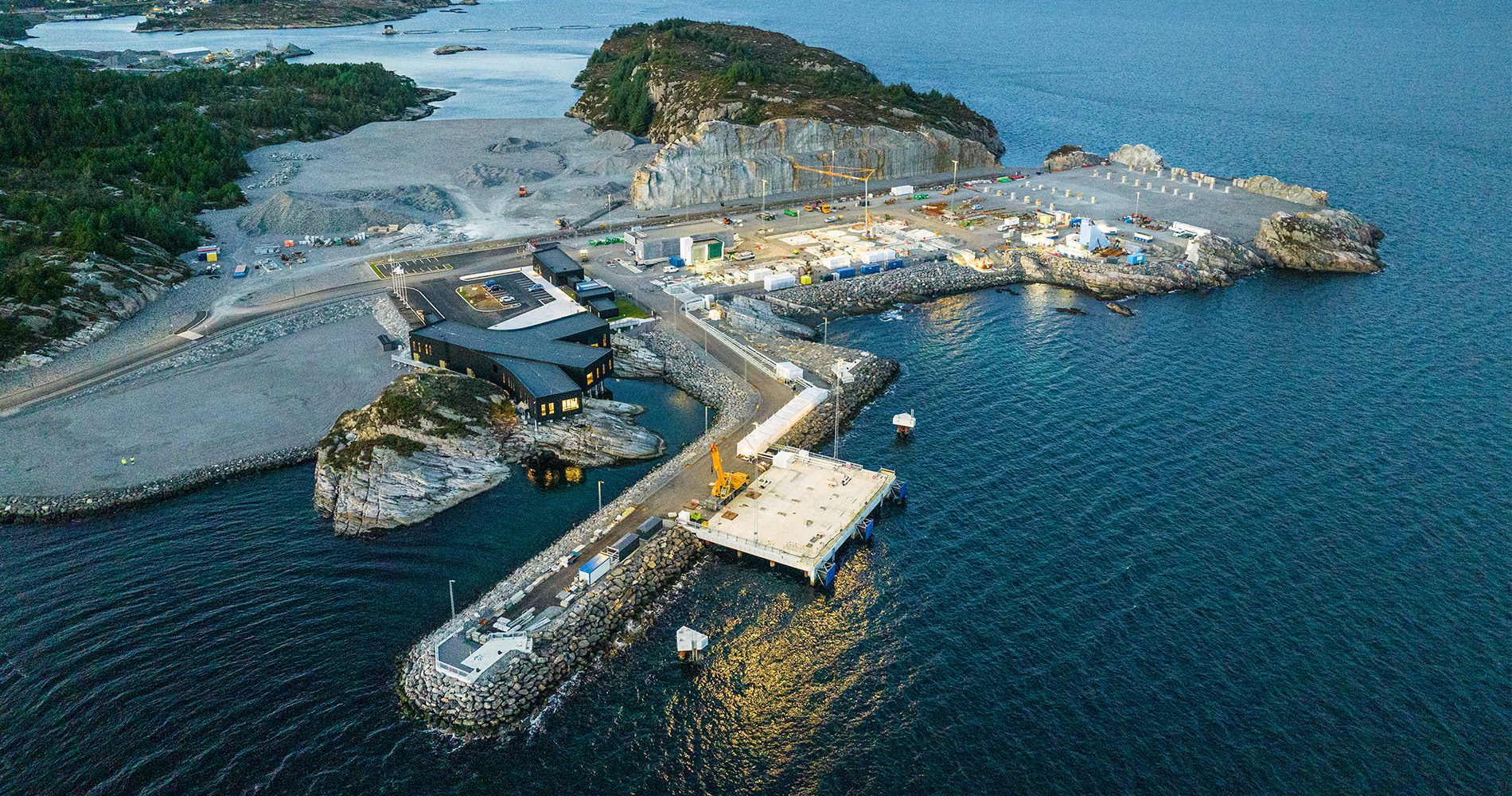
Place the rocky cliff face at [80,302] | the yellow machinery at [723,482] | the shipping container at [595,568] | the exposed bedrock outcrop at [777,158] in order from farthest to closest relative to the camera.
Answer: the exposed bedrock outcrop at [777,158]
the rocky cliff face at [80,302]
the yellow machinery at [723,482]
the shipping container at [595,568]

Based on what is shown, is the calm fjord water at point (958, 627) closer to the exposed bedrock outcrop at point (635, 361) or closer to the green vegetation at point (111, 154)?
the exposed bedrock outcrop at point (635, 361)

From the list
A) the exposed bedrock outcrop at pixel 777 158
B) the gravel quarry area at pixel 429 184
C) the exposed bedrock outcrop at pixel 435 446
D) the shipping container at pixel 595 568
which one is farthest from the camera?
the exposed bedrock outcrop at pixel 777 158

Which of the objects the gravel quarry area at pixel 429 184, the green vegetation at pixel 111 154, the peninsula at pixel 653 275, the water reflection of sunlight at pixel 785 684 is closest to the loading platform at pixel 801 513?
the peninsula at pixel 653 275

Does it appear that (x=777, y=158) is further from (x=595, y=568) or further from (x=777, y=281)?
(x=595, y=568)

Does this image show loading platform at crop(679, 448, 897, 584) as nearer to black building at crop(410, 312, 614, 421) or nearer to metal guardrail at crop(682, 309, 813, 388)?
metal guardrail at crop(682, 309, 813, 388)

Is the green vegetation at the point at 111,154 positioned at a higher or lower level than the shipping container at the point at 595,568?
higher

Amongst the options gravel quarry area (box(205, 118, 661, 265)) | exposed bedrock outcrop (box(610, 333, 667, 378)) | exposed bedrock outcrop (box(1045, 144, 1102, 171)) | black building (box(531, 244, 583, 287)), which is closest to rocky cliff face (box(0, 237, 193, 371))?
gravel quarry area (box(205, 118, 661, 265))
